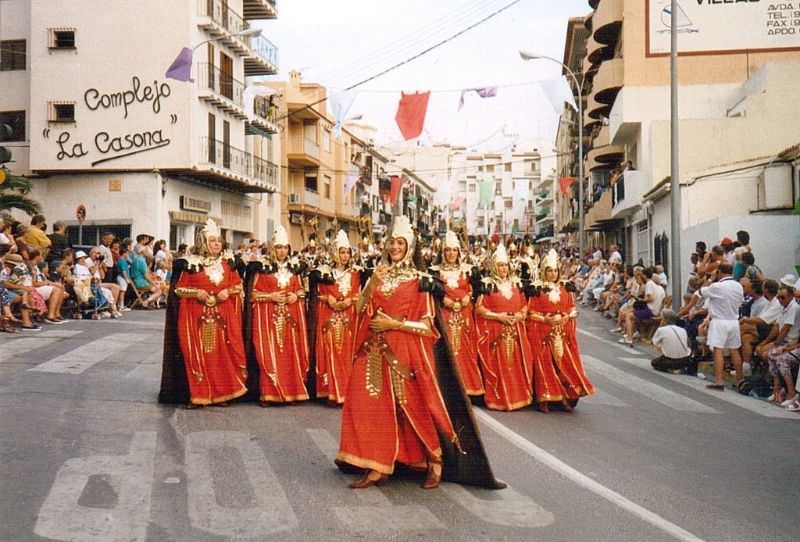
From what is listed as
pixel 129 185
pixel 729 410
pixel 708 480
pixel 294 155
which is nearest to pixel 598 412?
pixel 729 410

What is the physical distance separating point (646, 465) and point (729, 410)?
4268 millimetres

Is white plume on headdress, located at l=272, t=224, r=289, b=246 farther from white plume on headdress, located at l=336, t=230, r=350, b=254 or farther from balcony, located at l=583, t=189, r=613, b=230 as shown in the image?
balcony, located at l=583, t=189, r=613, b=230

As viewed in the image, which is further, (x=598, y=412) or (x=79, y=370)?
(x=79, y=370)

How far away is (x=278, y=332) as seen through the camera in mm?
10438

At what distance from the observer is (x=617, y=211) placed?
37.0 m

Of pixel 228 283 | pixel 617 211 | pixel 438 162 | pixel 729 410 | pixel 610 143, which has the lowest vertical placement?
pixel 729 410

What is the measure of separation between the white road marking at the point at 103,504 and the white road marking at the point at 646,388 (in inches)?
286

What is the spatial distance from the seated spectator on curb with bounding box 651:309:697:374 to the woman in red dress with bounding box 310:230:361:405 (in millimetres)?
6708

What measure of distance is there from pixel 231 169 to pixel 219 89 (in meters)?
3.47

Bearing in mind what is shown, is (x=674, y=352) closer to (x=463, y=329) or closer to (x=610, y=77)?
(x=463, y=329)

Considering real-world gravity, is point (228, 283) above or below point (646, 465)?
above

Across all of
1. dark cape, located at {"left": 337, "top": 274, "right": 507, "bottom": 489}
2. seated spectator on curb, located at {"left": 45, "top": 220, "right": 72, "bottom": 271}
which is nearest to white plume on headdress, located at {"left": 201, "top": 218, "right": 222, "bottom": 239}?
dark cape, located at {"left": 337, "top": 274, "right": 507, "bottom": 489}

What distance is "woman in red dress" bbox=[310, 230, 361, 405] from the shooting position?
34.5 feet

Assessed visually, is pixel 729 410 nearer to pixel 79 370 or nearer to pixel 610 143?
pixel 79 370
